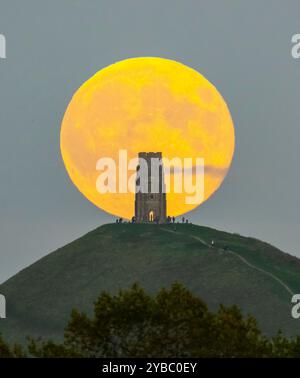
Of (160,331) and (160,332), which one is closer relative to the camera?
(160,332)
